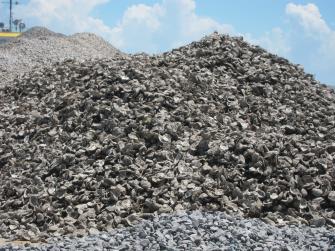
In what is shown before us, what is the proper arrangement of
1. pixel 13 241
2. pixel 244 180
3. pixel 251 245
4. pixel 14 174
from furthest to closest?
pixel 14 174, pixel 244 180, pixel 13 241, pixel 251 245

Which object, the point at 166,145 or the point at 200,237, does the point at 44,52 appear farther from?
the point at 200,237

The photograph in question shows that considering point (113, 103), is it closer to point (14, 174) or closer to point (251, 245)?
point (14, 174)

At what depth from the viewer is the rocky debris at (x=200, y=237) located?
5.41m

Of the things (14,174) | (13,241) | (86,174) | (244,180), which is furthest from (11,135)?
(244,180)

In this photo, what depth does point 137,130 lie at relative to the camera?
7953 millimetres

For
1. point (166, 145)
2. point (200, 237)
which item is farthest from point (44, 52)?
point (200, 237)

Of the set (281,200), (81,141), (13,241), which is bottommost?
(13,241)

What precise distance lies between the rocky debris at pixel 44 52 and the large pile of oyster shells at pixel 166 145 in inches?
286

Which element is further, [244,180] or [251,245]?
[244,180]

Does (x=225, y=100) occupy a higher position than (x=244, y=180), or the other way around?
(x=225, y=100)

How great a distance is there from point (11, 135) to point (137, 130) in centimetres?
254

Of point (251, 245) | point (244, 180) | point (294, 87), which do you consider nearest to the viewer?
point (251, 245)

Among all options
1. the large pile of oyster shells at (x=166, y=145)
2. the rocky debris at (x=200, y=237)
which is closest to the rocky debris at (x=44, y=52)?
the large pile of oyster shells at (x=166, y=145)

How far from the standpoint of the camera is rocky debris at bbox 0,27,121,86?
1802 cm
